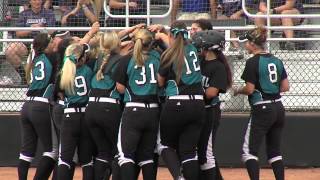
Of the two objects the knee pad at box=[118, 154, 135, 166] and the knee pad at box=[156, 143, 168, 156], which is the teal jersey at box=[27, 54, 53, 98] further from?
the knee pad at box=[156, 143, 168, 156]

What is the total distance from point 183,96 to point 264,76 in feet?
4.25

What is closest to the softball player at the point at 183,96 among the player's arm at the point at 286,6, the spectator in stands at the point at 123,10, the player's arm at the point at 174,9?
the player's arm at the point at 174,9

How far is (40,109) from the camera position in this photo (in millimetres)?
8695

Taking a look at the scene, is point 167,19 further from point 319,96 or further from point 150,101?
point 150,101

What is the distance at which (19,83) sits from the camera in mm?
11594

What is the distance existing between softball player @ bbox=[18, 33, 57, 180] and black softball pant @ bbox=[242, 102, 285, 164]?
93.2 inches

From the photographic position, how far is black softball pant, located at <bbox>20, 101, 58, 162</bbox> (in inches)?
342

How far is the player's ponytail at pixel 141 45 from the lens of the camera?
25.9 feet

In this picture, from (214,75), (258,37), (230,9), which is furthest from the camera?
(230,9)

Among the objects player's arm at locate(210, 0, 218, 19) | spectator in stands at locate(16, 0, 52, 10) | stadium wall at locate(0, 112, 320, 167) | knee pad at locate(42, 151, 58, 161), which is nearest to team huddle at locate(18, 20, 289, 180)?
knee pad at locate(42, 151, 58, 161)

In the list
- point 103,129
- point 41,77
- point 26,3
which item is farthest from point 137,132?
point 26,3

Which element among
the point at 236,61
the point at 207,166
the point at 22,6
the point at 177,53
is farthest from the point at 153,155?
the point at 22,6

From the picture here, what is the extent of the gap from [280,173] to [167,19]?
13.6 feet

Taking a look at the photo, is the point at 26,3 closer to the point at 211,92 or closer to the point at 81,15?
the point at 81,15
